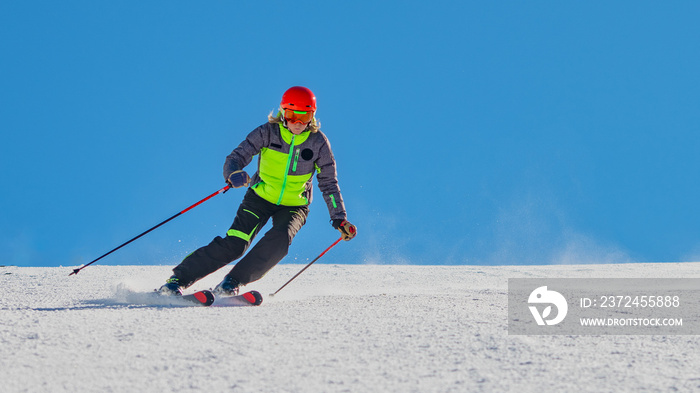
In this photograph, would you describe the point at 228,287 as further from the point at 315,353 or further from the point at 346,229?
the point at 315,353

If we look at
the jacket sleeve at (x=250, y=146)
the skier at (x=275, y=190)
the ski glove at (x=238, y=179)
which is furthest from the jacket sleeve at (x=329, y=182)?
the ski glove at (x=238, y=179)

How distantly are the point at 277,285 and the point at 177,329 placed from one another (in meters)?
4.22

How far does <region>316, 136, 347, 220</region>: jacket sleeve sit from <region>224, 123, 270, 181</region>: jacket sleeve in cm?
51

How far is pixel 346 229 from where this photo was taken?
5.06m

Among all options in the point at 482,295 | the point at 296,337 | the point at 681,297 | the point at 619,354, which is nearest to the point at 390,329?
the point at 296,337

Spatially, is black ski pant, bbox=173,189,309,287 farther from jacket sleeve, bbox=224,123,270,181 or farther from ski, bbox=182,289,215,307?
ski, bbox=182,289,215,307

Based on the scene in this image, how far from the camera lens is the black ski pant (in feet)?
15.5

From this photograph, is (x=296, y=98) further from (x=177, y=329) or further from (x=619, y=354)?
(x=619, y=354)

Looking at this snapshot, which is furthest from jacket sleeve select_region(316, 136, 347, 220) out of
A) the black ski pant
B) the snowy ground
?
the snowy ground

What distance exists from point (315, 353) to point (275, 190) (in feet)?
8.63

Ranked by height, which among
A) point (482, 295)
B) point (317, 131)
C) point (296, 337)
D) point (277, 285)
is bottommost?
point (296, 337)

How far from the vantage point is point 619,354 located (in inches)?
107

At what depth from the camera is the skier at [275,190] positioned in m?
4.78

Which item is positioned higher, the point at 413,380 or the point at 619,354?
the point at 619,354
